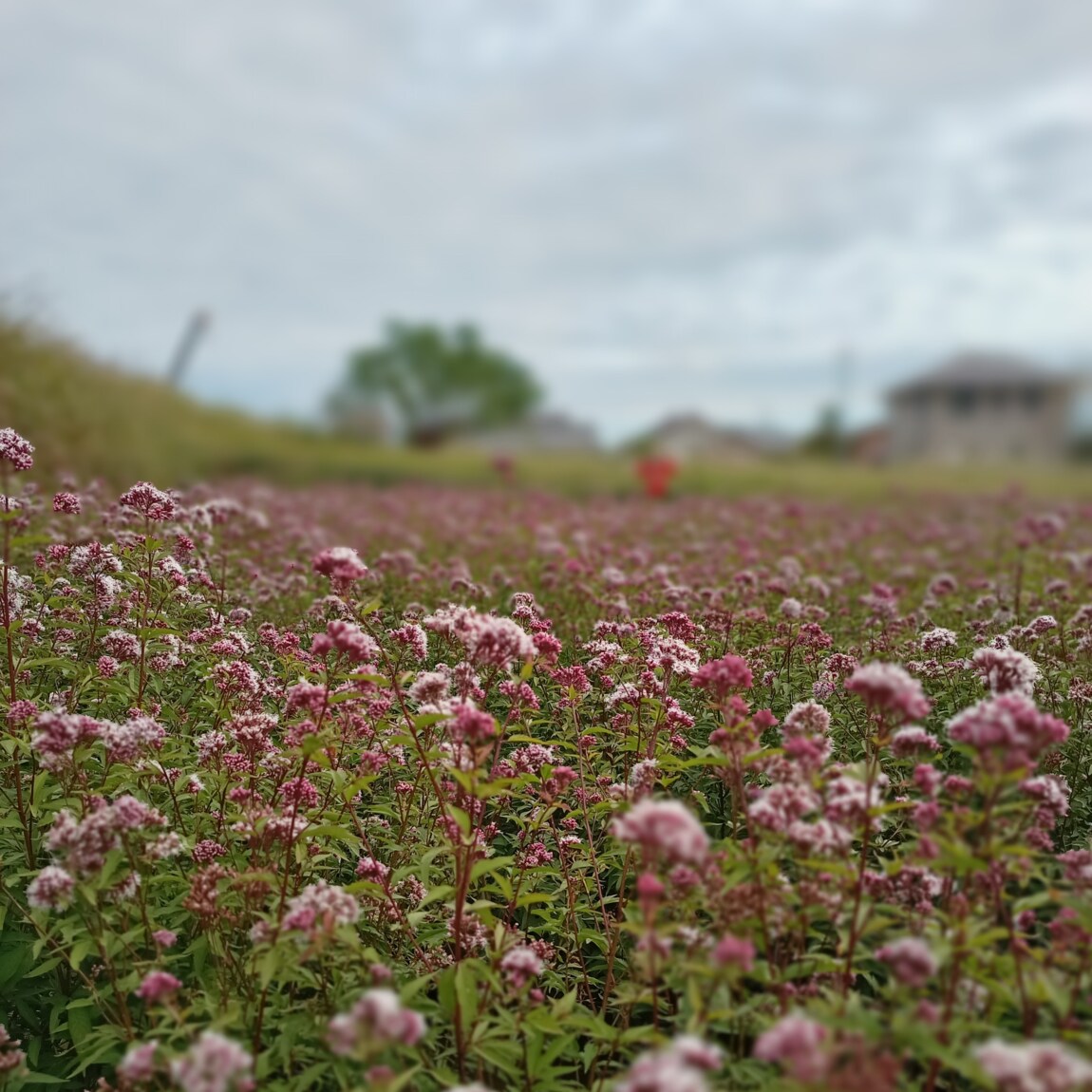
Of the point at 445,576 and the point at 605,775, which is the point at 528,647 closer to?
the point at 605,775

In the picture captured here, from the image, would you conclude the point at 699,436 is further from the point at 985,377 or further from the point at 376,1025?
the point at 376,1025

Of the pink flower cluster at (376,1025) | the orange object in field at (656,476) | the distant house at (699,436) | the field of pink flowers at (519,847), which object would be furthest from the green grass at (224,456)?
the distant house at (699,436)

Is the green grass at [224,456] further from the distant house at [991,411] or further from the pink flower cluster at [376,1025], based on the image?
the distant house at [991,411]

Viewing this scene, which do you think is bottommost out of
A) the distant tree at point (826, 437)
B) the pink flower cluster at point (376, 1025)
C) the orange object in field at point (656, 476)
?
the pink flower cluster at point (376, 1025)

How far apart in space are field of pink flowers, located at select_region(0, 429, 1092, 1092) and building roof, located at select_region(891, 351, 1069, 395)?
65.8 metres

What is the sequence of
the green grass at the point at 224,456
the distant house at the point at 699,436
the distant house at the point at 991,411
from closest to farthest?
the green grass at the point at 224,456 < the distant house at the point at 991,411 < the distant house at the point at 699,436

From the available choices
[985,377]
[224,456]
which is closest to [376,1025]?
[224,456]

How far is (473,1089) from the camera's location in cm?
201

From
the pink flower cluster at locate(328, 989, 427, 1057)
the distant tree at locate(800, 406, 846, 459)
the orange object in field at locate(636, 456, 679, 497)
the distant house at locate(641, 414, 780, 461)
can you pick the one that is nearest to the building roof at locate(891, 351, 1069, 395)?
the distant tree at locate(800, 406, 846, 459)

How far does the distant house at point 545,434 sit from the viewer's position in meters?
83.6

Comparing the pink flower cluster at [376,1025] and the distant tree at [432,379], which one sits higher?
the distant tree at [432,379]

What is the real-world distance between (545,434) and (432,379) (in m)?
29.4

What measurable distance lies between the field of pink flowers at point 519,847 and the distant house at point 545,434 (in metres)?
72.3

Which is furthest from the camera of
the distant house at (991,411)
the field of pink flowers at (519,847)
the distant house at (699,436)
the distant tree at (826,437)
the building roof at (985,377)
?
the distant house at (699,436)
